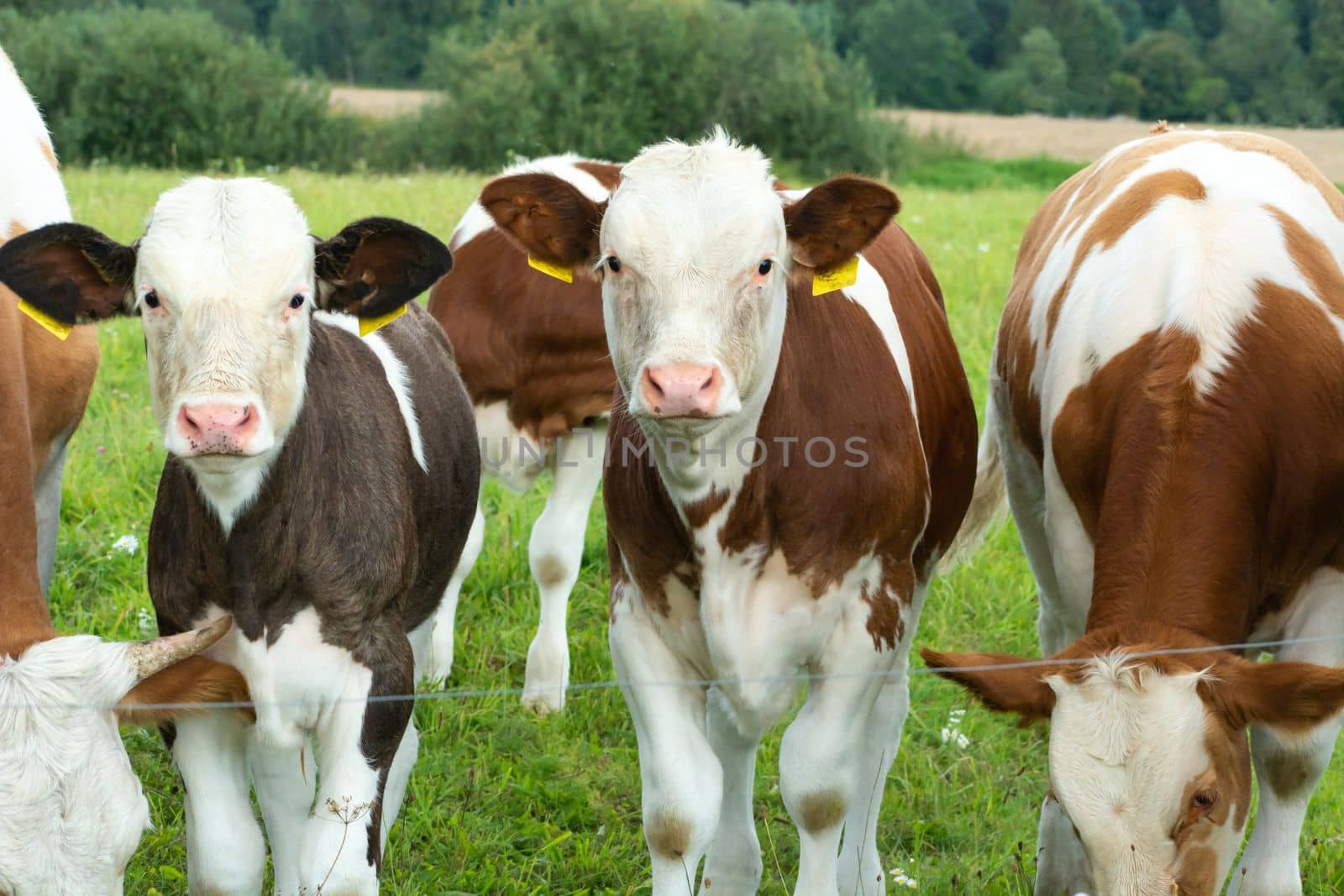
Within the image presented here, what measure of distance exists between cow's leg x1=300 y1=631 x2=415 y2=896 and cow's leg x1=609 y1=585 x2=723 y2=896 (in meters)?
0.64

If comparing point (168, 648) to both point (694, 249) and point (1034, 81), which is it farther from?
point (1034, 81)

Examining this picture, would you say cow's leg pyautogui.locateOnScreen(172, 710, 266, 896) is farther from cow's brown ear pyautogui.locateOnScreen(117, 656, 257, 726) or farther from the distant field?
the distant field

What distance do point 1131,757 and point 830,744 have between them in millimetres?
878

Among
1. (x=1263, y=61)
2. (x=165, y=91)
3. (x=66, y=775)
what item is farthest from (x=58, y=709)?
(x=165, y=91)

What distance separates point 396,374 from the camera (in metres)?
4.48

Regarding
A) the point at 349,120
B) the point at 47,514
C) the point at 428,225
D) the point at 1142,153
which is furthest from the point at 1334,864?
the point at 349,120

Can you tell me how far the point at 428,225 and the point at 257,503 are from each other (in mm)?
9648

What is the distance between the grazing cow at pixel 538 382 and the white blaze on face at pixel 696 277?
228cm

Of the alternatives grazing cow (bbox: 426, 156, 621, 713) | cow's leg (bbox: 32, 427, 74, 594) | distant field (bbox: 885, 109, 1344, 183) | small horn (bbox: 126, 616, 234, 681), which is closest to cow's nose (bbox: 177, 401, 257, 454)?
small horn (bbox: 126, 616, 234, 681)

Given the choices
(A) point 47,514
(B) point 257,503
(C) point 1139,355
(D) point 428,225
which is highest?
(C) point 1139,355

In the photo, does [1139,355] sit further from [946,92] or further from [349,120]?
[946,92]

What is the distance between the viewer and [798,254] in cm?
398

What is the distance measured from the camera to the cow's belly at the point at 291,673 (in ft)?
→ 12.1

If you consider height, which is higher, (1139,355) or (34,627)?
(1139,355)
